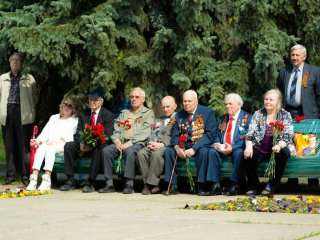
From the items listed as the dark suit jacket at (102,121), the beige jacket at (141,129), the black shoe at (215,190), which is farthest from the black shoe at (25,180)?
the black shoe at (215,190)

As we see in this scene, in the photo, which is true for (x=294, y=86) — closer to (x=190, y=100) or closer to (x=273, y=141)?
(x=273, y=141)

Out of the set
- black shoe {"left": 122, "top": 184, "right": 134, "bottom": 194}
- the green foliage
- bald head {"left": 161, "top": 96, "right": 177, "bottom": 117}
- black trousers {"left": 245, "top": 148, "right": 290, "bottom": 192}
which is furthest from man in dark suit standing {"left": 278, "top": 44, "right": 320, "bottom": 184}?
black shoe {"left": 122, "top": 184, "right": 134, "bottom": 194}

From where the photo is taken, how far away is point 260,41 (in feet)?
45.8

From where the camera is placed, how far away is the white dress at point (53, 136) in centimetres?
1342

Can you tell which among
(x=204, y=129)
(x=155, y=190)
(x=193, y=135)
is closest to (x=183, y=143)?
(x=193, y=135)

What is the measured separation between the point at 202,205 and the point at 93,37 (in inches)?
168

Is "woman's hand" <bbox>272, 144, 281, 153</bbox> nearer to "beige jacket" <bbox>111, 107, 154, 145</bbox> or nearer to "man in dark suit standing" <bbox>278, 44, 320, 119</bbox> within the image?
"man in dark suit standing" <bbox>278, 44, 320, 119</bbox>

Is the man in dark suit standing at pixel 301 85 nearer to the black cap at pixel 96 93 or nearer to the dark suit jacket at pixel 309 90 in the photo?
the dark suit jacket at pixel 309 90

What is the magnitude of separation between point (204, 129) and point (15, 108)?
10.9ft

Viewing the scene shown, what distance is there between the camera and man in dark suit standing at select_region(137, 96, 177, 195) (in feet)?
41.3

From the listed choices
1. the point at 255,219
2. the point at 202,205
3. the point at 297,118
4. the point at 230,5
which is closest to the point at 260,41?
the point at 230,5

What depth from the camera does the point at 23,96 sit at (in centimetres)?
1430

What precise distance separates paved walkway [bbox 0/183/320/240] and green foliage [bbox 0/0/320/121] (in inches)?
131

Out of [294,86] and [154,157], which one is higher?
[294,86]
